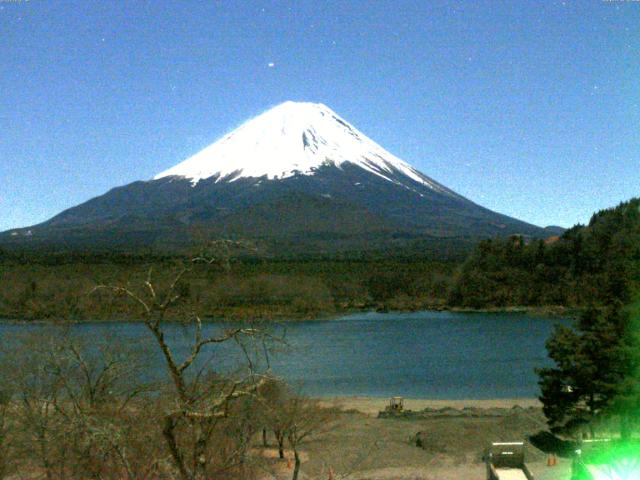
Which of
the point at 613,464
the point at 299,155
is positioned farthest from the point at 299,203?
the point at 613,464

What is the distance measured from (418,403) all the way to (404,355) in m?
12.1

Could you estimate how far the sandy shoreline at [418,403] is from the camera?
21.2 metres

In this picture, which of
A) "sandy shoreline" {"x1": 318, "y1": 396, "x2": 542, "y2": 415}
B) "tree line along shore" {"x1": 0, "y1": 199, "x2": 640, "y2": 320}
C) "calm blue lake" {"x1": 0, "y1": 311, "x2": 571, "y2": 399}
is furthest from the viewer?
"tree line along shore" {"x1": 0, "y1": 199, "x2": 640, "y2": 320}

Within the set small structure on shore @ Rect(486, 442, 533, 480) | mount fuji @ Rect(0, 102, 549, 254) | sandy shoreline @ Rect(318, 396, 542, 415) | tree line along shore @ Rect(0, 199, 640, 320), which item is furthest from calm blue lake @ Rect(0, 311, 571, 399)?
mount fuji @ Rect(0, 102, 549, 254)

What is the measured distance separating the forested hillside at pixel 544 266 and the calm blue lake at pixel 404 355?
8160 mm

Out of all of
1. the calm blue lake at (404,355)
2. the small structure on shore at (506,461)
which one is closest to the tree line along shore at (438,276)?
the calm blue lake at (404,355)

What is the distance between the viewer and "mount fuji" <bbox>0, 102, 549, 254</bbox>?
8862cm

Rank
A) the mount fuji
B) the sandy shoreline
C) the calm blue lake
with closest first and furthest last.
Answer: the sandy shoreline → the calm blue lake → the mount fuji

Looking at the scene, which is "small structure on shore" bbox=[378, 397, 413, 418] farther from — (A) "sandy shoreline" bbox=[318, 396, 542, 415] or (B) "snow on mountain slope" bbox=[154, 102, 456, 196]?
(B) "snow on mountain slope" bbox=[154, 102, 456, 196]

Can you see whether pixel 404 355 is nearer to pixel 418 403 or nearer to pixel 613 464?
pixel 418 403

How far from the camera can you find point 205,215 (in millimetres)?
87188

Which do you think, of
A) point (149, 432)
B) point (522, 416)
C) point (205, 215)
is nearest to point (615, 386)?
point (522, 416)

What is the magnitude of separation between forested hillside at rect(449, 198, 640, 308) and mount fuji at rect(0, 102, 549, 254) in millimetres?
20181

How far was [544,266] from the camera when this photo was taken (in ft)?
207
